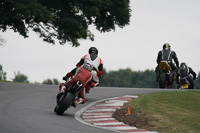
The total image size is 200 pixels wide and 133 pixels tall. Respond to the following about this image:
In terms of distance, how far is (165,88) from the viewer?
58.7ft

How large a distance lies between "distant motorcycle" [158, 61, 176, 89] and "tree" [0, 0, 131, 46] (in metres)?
8.73

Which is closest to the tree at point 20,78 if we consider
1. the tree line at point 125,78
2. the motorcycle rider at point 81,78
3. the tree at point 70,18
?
the tree line at point 125,78

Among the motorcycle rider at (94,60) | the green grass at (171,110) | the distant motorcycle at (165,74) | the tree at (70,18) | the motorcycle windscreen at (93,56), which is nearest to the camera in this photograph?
the green grass at (171,110)

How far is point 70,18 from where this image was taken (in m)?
27.3

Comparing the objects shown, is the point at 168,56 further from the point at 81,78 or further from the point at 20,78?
the point at 20,78

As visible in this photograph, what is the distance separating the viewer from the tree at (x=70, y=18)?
82.9 feet

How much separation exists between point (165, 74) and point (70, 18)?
11.5m

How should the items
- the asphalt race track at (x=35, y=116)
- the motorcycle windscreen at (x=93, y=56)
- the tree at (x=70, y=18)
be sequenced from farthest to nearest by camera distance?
the tree at (x=70, y=18), the motorcycle windscreen at (x=93, y=56), the asphalt race track at (x=35, y=116)

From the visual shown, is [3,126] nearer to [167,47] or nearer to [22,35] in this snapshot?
[167,47]

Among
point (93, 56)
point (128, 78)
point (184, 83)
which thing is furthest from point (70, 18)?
point (128, 78)

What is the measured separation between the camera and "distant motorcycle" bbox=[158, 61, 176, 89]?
56.4ft

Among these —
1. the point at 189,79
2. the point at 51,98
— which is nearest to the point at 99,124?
the point at 51,98

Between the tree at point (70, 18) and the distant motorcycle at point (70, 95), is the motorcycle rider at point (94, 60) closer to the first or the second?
the distant motorcycle at point (70, 95)

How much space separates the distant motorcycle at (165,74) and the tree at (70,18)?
344 inches
